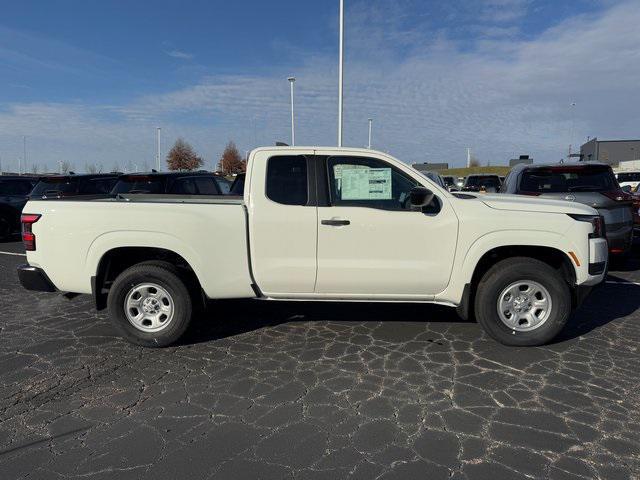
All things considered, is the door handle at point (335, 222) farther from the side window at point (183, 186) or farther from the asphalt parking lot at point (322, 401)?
the side window at point (183, 186)

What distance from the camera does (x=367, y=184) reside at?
463 centimetres

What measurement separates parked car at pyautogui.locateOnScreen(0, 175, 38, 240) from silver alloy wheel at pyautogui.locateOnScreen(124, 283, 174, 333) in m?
10.4

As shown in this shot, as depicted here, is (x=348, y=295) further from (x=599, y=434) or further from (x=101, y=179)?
(x=101, y=179)

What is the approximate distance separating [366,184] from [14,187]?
12.5m

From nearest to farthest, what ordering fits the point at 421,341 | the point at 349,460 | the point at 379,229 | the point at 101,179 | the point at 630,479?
the point at 630,479 < the point at 349,460 < the point at 379,229 < the point at 421,341 < the point at 101,179

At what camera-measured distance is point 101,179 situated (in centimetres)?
1185

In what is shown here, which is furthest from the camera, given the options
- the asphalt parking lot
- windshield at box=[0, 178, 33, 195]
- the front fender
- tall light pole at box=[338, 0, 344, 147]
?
tall light pole at box=[338, 0, 344, 147]

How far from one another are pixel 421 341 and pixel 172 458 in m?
2.72

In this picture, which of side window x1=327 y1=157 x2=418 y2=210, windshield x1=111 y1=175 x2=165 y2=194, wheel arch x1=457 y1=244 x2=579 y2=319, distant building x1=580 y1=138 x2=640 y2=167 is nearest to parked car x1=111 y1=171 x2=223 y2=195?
windshield x1=111 y1=175 x2=165 y2=194

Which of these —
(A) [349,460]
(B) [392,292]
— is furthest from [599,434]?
(B) [392,292]

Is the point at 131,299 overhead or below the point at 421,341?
overhead

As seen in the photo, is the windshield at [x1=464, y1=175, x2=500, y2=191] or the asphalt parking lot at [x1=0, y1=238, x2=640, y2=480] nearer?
the asphalt parking lot at [x1=0, y1=238, x2=640, y2=480]

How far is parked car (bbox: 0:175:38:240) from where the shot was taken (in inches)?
501

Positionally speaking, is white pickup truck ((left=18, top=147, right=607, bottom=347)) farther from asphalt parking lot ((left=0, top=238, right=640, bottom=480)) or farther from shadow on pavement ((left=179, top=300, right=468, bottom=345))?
shadow on pavement ((left=179, top=300, right=468, bottom=345))
